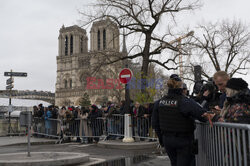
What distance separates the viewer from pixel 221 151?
3.39 m

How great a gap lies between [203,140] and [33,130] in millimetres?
13955

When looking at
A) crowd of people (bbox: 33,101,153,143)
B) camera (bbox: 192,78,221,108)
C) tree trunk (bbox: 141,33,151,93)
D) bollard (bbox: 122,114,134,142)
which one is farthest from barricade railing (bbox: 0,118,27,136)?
camera (bbox: 192,78,221,108)

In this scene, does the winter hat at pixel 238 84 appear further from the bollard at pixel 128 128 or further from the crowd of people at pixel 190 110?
the bollard at pixel 128 128

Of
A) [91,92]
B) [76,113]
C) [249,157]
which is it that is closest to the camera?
[249,157]

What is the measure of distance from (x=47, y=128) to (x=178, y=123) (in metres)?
11.9

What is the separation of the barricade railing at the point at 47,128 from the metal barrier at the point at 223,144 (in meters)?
10.3

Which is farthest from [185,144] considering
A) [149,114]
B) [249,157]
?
[149,114]

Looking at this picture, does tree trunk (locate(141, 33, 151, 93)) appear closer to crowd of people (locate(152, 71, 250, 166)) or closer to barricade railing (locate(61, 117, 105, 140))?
barricade railing (locate(61, 117, 105, 140))

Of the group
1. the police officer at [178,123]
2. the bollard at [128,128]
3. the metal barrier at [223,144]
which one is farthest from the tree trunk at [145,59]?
the police officer at [178,123]

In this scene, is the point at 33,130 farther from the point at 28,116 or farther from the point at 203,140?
the point at 203,140

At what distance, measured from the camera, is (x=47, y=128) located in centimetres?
1472

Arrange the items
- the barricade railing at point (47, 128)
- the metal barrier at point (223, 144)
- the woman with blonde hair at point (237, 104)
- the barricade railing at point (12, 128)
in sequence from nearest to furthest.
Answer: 1. the metal barrier at point (223, 144)
2. the woman with blonde hair at point (237, 104)
3. the barricade railing at point (47, 128)
4. the barricade railing at point (12, 128)

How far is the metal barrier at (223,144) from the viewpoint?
2.69m

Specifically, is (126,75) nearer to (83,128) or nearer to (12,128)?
(83,128)
